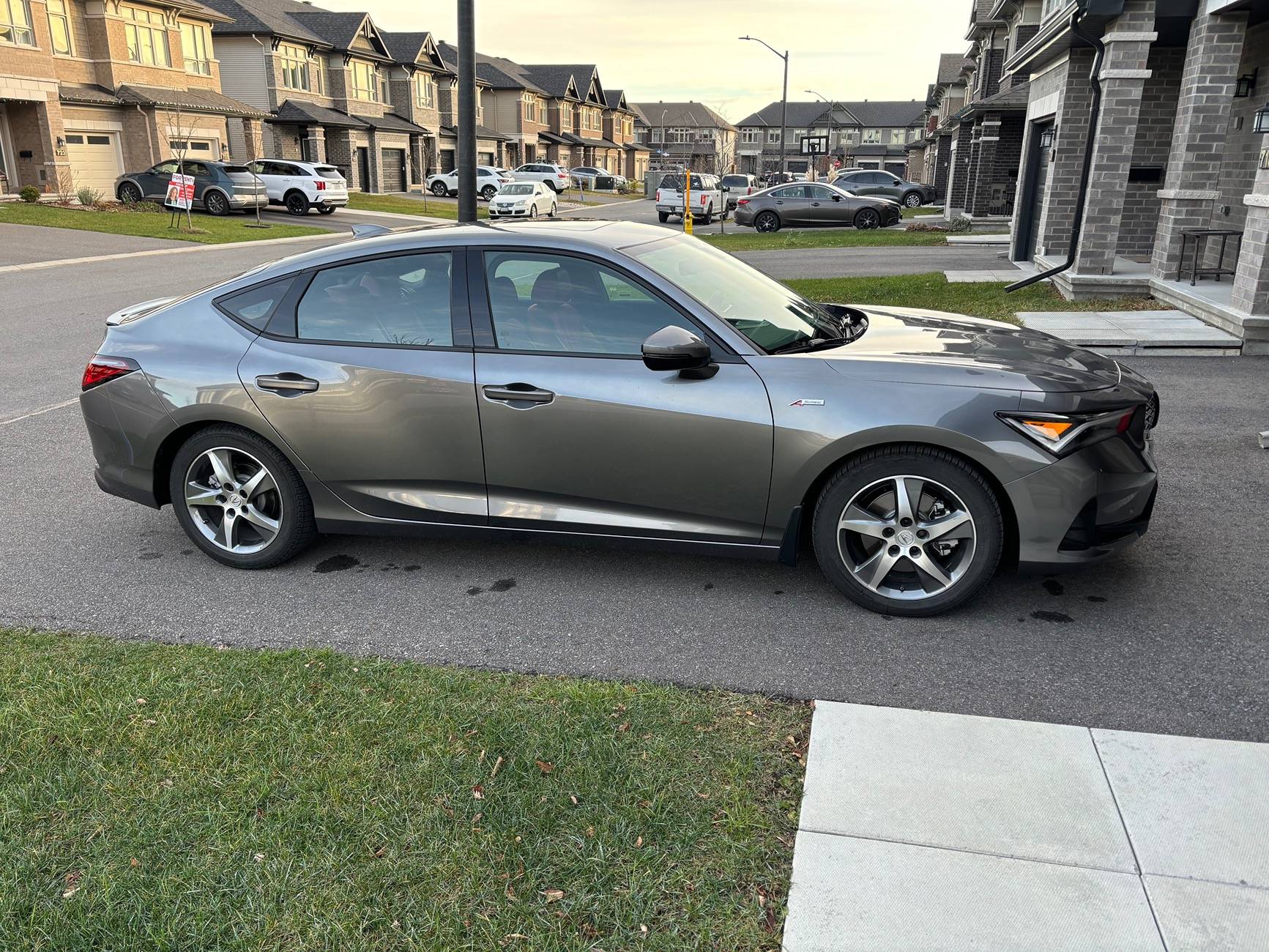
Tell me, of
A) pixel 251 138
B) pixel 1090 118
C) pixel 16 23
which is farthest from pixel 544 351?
pixel 251 138

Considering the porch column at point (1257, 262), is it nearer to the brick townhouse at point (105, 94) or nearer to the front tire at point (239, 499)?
the front tire at point (239, 499)

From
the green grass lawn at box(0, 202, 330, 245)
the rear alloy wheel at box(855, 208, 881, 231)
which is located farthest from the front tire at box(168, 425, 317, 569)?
the rear alloy wheel at box(855, 208, 881, 231)

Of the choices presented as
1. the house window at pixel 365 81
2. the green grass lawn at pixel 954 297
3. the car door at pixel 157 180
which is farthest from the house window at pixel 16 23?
the green grass lawn at pixel 954 297

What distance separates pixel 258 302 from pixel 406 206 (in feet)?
133

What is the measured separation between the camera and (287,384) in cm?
474

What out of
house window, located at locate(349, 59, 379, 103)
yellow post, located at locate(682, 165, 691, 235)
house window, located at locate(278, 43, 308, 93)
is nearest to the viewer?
yellow post, located at locate(682, 165, 691, 235)

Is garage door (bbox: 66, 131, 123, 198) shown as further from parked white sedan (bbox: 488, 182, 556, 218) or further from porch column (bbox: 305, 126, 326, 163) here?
parked white sedan (bbox: 488, 182, 556, 218)

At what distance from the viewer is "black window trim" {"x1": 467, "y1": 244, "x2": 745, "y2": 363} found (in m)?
4.39

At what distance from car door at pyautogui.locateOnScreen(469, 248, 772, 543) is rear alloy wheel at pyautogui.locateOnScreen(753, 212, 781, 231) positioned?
30376 mm

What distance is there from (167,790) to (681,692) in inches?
69.1

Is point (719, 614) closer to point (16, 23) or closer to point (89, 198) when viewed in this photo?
point (89, 198)

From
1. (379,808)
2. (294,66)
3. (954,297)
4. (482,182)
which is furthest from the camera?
(482,182)

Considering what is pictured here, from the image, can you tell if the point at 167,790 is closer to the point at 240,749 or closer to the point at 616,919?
the point at 240,749

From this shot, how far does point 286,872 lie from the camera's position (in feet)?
9.21
